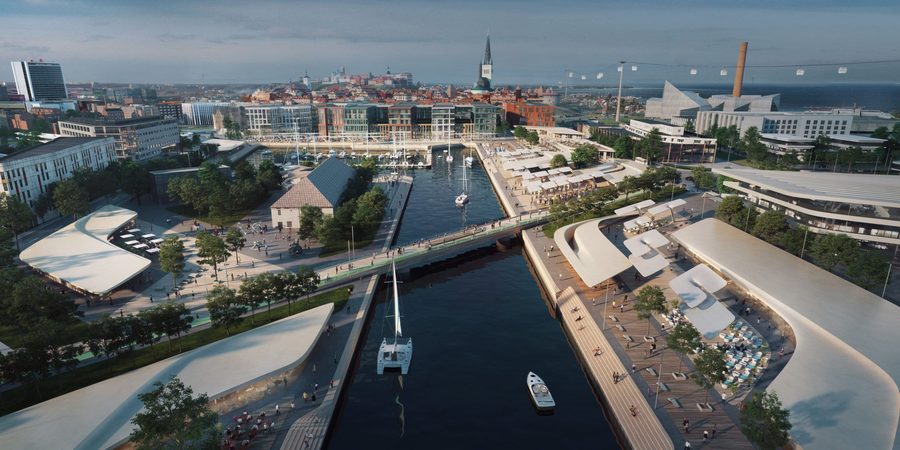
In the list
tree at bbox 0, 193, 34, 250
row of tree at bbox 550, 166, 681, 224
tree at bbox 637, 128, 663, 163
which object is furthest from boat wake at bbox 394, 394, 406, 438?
tree at bbox 637, 128, 663, 163

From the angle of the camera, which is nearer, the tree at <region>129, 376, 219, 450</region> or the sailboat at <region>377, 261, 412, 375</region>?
the tree at <region>129, 376, 219, 450</region>

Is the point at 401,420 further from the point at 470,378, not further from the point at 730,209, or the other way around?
the point at 730,209

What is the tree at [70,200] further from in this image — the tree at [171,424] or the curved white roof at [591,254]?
the curved white roof at [591,254]

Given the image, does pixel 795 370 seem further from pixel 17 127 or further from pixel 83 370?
pixel 17 127

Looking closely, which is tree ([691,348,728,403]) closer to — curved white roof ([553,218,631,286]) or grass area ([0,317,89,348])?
curved white roof ([553,218,631,286])

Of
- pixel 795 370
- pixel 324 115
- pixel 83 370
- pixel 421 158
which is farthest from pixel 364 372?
pixel 324 115

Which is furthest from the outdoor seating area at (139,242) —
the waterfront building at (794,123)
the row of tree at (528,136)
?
the waterfront building at (794,123)
